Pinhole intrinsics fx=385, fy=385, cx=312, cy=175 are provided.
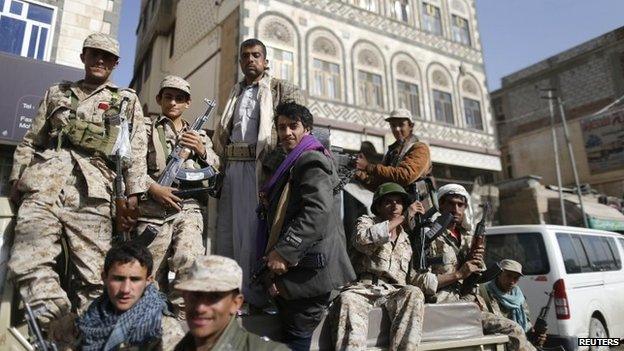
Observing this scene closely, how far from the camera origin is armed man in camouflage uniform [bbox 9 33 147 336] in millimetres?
2307

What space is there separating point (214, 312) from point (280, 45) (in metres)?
11.7

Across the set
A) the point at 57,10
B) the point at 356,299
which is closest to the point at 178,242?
the point at 356,299

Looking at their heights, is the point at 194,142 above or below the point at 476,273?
above

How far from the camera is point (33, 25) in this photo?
7145 mm

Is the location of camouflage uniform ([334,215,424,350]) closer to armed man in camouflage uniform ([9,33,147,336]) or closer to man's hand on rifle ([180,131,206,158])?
man's hand on rifle ([180,131,206,158])

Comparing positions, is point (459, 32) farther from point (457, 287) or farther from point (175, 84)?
point (175, 84)

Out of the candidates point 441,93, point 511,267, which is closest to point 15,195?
point 511,267

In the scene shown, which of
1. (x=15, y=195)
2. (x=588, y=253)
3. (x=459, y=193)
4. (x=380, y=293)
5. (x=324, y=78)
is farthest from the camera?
(x=324, y=78)

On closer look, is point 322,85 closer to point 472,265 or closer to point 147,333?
point 472,265

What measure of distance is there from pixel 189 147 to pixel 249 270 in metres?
1.09

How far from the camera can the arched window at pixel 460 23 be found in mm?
17391

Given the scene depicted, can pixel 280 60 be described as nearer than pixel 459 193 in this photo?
No

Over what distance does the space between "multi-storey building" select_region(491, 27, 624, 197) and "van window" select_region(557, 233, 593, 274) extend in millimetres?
17692

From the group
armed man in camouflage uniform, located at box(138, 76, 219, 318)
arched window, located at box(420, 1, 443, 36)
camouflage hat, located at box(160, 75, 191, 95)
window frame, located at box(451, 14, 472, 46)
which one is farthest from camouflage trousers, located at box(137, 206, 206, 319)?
window frame, located at box(451, 14, 472, 46)
